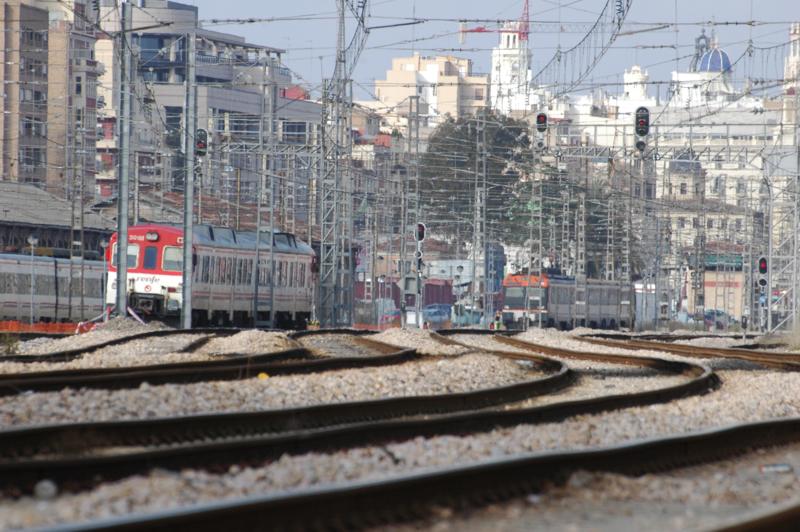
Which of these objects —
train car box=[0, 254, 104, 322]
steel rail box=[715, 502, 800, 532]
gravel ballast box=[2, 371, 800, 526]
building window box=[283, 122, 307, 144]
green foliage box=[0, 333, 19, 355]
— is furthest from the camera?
building window box=[283, 122, 307, 144]

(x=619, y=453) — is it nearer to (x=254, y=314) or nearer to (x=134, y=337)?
(x=134, y=337)

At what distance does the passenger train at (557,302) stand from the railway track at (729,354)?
3451 cm

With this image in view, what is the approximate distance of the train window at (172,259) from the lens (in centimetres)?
3897

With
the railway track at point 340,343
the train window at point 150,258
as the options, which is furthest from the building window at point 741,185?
the railway track at point 340,343

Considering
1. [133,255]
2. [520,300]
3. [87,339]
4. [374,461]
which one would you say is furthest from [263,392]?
[520,300]

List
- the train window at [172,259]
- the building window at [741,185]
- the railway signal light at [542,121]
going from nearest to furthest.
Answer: the train window at [172,259] < the railway signal light at [542,121] < the building window at [741,185]

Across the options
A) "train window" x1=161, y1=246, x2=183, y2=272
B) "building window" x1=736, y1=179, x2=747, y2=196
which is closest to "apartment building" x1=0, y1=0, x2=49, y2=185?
"building window" x1=736, y1=179, x2=747, y2=196

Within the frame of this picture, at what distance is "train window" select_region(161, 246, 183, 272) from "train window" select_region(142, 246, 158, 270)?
254mm

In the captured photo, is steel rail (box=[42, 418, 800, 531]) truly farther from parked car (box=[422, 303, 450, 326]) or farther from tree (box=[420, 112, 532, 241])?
tree (box=[420, 112, 532, 241])

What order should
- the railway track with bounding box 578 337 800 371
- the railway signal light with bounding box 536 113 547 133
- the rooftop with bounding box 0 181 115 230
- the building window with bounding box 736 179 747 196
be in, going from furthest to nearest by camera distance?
the building window with bounding box 736 179 747 196, the rooftop with bounding box 0 181 115 230, the railway signal light with bounding box 536 113 547 133, the railway track with bounding box 578 337 800 371

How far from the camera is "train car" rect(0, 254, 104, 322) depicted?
42344 mm

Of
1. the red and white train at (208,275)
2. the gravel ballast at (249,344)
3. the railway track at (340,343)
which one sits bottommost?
the railway track at (340,343)

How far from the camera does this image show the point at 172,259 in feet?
129

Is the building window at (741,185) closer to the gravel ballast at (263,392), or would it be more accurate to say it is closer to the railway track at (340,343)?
the railway track at (340,343)
